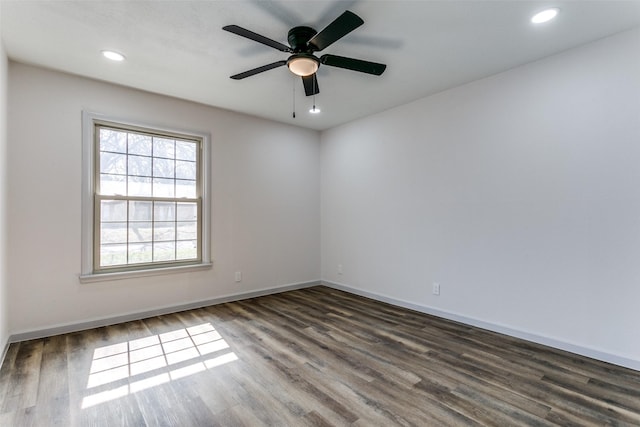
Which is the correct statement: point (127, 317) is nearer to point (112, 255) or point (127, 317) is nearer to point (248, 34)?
point (112, 255)

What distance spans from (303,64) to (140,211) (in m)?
2.72

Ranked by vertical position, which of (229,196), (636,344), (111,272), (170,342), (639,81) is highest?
(639,81)

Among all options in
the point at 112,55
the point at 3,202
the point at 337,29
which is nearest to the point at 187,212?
the point at 3,202

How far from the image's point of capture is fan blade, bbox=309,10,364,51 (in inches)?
75.8

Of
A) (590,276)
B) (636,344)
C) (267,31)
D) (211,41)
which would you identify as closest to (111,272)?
(211,41)

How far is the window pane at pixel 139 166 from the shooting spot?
12.1ft

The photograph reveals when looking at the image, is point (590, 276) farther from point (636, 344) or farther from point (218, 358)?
point (218, 358)

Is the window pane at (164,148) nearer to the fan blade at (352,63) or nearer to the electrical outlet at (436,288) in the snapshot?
the fan blade at (352,63)

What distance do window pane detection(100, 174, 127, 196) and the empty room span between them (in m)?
0.04

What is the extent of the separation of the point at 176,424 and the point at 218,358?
831 mm

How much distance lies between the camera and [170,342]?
301 centimetres

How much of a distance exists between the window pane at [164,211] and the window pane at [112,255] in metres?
0.51

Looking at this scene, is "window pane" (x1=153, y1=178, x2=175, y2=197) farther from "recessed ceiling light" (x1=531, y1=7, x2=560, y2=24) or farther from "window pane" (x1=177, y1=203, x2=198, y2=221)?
"recessed ceiling light" (x1=531, y1=7, x2=560, y2=24)

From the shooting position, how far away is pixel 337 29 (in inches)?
80.6
